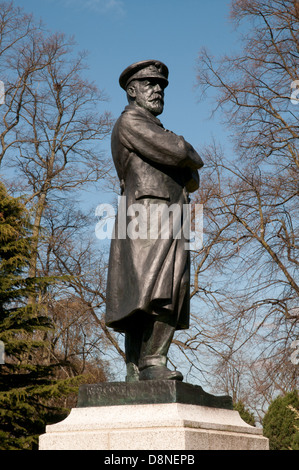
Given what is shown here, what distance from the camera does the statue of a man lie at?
497 cm

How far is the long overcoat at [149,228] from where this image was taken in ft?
16.4

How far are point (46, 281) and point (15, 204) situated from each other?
6.30 ft

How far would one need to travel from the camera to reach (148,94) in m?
5.61

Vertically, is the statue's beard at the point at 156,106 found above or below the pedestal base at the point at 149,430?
above

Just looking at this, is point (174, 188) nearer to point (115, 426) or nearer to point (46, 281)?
point (115, 426)

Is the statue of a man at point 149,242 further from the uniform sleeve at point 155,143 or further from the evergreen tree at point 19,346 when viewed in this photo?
the evergreen tree at point 19,346

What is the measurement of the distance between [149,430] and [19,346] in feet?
32.3

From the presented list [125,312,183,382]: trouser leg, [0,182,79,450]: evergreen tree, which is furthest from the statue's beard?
[0,182,79,450]: evergreen tree

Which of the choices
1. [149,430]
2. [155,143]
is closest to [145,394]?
[149,430]

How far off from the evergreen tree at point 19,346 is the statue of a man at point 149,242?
7955mm

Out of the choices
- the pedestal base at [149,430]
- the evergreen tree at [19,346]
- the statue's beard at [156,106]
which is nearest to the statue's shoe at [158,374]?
the pedestal base at [149,430]

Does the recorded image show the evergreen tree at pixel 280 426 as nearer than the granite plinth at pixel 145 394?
No

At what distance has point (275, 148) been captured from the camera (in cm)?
1633
